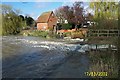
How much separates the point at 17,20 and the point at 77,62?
590 inches

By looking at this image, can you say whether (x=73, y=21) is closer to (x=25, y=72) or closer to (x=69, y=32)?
(x=69, y=32)

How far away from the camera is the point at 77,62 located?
848 centimetres

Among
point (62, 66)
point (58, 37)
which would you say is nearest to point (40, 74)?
point (62, 66)

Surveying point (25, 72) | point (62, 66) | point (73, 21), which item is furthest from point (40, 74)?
point (73, 21)

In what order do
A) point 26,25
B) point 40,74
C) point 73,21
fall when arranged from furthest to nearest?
point 26,25 → point 73,21 → point 40,74

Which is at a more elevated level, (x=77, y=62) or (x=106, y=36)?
(x=106, y=36)

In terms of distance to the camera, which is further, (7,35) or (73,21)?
(7,35)

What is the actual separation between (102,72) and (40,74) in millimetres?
2280

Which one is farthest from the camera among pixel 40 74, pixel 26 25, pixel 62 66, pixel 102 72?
pixel 26 25

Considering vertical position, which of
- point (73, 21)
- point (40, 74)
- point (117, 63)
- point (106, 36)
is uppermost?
point (73, 21)

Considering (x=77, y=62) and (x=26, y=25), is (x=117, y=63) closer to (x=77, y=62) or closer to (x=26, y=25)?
(x=77, y=62)

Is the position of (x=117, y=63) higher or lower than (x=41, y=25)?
lower

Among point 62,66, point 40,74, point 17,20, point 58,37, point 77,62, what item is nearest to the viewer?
point 40,74

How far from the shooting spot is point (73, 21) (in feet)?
58.6
